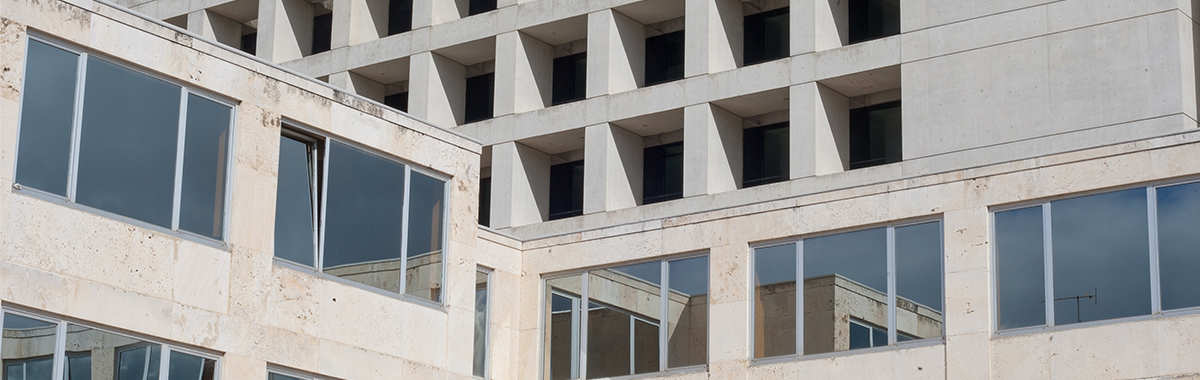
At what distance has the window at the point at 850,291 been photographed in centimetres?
2823

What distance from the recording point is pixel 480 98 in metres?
50.4

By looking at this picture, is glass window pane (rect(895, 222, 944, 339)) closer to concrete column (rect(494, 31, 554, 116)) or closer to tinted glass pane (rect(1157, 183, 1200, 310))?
tinted glass pane (rect(1157, 183, 1200, 310))

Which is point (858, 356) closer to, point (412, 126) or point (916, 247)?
point (916, 247)

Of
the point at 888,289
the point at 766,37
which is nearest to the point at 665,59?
the point at 766,37

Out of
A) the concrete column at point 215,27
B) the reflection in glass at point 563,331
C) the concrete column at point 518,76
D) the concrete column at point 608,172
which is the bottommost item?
the reflection in glass at point 563,331

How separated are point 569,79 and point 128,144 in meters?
26.4

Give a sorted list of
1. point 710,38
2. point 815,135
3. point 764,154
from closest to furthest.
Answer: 1. point 815,135
2. point 710,38
3. point 764,154

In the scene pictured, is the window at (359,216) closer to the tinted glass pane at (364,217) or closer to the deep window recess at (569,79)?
the tinted glass pane at (364,217)

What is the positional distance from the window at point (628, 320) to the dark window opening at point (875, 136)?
41.9ft

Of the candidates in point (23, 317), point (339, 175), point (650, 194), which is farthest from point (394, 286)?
point (650, 194)

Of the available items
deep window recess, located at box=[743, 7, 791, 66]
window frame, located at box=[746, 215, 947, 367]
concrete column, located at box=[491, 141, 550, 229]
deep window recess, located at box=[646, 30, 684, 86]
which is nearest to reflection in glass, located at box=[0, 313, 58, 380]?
window frame, located at box=[746, 215, 947, 367]

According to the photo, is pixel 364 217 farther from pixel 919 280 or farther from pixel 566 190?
pixel 566 190

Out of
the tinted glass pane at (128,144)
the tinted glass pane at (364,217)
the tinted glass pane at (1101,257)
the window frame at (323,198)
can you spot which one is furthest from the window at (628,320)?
the tinted glass pane at (128,144)

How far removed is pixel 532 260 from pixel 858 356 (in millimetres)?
7914
